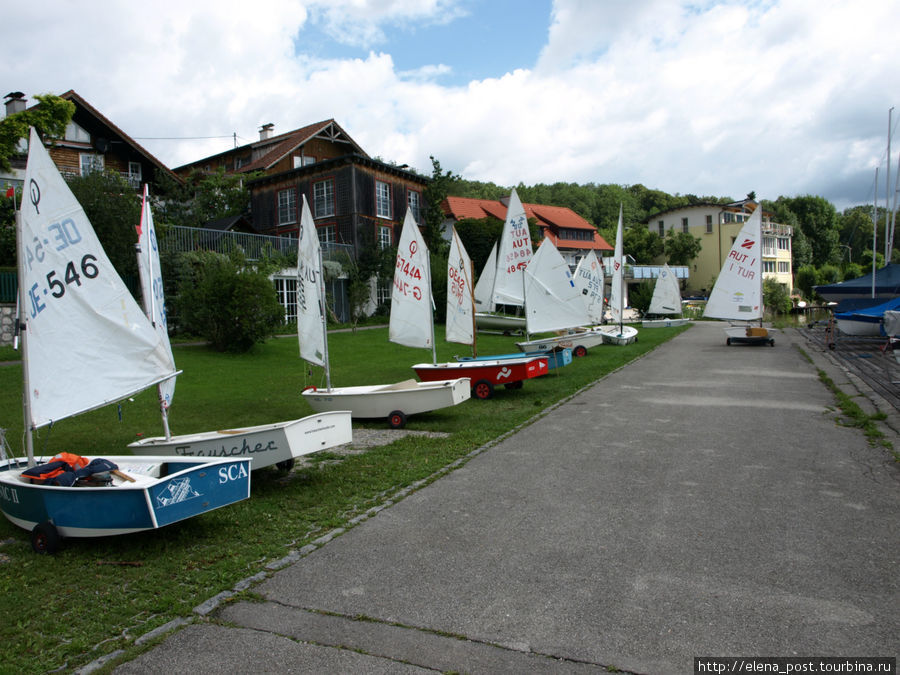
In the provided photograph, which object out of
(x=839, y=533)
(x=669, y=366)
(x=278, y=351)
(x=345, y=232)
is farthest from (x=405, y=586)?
(x=345, y=232)

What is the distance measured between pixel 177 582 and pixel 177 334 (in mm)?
21382

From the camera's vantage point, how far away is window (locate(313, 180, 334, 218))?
124ft

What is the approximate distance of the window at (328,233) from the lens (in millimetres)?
37656

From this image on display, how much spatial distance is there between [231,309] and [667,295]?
108 feet

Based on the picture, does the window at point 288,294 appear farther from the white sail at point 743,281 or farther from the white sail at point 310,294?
the white sail at point 743,281

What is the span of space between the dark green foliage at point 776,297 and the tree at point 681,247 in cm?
976

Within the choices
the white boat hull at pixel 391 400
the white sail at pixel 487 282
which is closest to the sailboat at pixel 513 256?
the white sail at pixel 487 282

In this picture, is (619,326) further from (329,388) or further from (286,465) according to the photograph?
(286,465)

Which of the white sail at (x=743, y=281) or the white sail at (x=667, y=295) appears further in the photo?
the white sail at (x=667, y=295)

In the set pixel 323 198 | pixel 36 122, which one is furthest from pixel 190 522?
pixel 323 198

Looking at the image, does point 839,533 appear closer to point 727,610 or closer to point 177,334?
point 727,610

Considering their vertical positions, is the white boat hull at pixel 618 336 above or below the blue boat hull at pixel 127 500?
below

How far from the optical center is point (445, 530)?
587cm

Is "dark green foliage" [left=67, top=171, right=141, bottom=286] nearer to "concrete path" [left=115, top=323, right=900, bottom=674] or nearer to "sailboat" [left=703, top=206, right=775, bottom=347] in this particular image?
"concrete path" [left=115, top=323, right=900, bottom=674]
